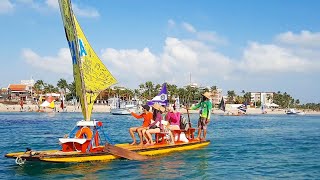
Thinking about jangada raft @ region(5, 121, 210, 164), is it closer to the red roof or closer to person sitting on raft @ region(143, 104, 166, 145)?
person sitting on raft @ region(143, 104, 166, 145)

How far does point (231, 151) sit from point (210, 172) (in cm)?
701

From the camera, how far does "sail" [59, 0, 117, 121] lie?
1731cm

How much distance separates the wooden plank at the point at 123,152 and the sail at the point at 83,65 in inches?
60.7

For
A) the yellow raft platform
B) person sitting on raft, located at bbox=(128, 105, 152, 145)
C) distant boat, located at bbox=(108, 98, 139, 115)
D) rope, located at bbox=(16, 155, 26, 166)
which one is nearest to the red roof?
distant boat, located at bbox=(108, 98, 139, 115)

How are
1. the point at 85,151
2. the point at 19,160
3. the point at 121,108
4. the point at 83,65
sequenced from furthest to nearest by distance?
the point at 121,108
the point at 83,65
the point at 85,151
the point at 19,160

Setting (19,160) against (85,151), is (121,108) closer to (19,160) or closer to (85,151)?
(85,151)

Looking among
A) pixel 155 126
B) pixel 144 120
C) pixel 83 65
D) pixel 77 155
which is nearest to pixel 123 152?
pixel 77 155

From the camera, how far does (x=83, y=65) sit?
17703mm

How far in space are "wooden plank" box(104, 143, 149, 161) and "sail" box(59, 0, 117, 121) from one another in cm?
154

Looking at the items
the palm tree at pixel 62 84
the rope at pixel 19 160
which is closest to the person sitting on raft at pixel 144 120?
the rope at pixel 19 160

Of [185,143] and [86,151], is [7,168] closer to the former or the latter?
[86,151]

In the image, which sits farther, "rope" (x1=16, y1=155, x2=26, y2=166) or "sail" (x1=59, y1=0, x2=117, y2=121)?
"sail" (x1=59, y1=0, x2=117, y2=121)

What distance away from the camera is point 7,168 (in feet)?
54.1

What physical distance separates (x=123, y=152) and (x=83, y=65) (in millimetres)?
4077
